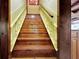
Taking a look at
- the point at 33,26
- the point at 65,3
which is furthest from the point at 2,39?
the point at 33,26

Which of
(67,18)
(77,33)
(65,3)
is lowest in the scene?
(77,33)

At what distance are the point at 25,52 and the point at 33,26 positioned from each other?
2166mm

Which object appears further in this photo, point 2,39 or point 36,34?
point 36,34

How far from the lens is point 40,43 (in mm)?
3590

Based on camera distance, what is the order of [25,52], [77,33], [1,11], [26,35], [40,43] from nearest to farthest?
[1,11] → [25,52] → [77,33] → [40,43] → [26,35]

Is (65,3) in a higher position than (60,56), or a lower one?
higher

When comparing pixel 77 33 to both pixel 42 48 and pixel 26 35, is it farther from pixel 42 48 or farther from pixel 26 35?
pixel 26 35

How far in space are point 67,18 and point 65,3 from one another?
24 centimetres

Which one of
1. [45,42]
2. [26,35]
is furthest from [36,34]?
[45,42]

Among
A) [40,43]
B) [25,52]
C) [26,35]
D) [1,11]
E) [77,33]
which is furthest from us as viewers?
[26,35]

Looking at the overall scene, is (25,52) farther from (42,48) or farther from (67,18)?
(67,18)

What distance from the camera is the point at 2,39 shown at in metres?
2.51

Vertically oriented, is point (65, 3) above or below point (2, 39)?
above

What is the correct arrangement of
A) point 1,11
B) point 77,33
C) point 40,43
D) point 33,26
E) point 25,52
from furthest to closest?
point 33,26, point 40,43, point 77,33, point 25,52, point 1,11
